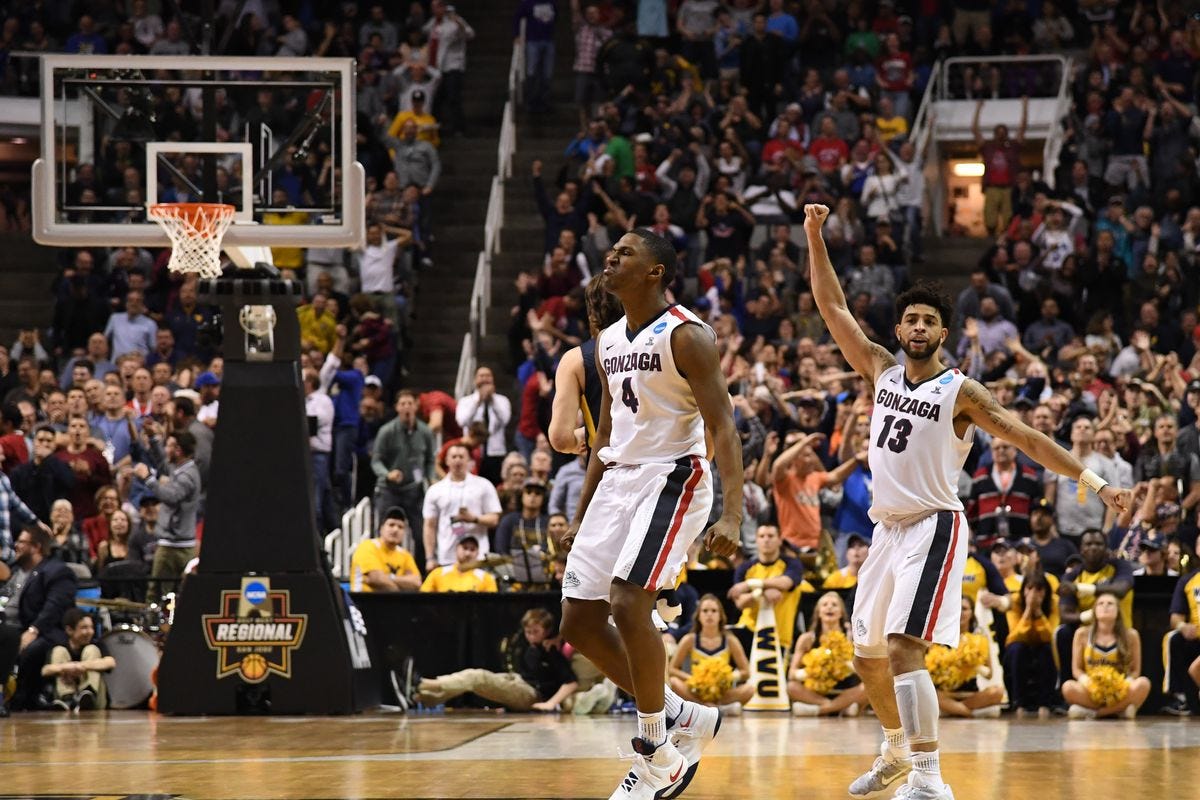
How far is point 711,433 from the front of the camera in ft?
26.1

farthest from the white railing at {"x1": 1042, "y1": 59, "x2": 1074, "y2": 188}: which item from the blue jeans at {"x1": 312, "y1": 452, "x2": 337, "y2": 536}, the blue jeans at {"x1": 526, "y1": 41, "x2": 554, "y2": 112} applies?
the blue jeans at {"x1": 312, "y1": 452, "x2": 337, "y2": 536}

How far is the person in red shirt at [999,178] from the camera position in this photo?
Result: 75.9ft

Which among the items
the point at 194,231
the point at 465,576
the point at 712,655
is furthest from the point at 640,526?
the point at 465,576

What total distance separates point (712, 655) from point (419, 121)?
11.7 metres

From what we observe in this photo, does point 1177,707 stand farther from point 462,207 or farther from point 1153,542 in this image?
point 462,207

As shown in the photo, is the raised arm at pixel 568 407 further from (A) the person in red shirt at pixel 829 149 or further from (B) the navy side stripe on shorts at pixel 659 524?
(A) the person in red shirt at pixel 829 149

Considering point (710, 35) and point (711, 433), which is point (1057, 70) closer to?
point (710, 35)

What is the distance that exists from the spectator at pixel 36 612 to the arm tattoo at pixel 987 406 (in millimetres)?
9236

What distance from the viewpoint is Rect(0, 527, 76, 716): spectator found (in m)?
15.1

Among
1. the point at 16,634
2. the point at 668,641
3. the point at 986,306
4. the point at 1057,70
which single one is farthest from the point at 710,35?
the point at 16,634

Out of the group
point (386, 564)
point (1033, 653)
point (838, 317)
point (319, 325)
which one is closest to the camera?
point (838, 317)

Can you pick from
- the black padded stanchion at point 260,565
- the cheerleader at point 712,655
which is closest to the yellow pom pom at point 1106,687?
the cheerleader at point 712,655

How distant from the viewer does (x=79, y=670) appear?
49.1 ft

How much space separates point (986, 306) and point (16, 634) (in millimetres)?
10307
